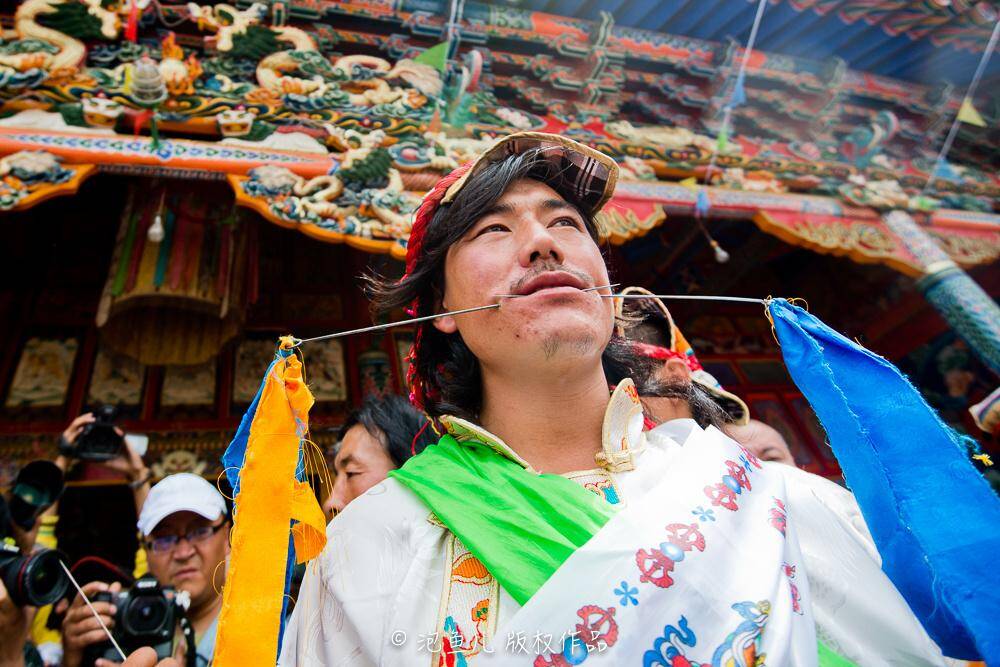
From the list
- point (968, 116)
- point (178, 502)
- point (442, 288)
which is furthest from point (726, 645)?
point (968, 116)

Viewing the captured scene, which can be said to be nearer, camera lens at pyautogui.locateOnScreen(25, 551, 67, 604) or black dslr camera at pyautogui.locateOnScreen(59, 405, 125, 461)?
camera lens at pyautogui.locateOnScreen(25, 551, 67, 604)

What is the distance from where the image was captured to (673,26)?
14.6ft

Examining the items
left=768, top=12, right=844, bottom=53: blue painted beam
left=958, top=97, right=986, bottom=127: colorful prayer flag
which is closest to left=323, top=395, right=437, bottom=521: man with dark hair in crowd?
left=958, top=97, right=986, bottom=127: colorful prayer flag

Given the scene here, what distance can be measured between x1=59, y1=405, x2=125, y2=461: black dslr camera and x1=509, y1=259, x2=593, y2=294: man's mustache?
1.81 m

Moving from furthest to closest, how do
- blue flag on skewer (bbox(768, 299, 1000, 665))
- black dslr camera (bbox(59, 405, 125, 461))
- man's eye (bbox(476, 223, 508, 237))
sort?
black dslr camera (bbox(59, 405, 125, 461)) → man's eye (bbox(476, 223, 508, 237)) → blue flag on skewer (bbox(768, 299, 1000, 665))

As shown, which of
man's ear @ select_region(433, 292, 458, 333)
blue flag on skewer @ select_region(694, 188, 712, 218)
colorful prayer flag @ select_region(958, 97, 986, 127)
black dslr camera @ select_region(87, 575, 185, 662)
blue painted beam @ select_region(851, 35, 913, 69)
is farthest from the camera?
blue painted beam @ select_region(851, 35, 913, 69)

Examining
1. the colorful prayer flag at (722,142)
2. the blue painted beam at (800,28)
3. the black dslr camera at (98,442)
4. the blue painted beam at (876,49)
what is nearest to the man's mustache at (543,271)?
the black dslr camera at (98,442)

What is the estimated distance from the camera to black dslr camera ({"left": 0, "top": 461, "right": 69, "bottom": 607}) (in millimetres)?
1323

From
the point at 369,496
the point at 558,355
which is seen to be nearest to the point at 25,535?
the point at 369,496

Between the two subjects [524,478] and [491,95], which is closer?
[524,478]

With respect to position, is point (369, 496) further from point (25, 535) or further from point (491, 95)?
point (491, 95)

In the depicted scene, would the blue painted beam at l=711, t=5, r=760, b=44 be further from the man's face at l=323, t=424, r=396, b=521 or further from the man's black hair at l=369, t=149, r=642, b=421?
the man's face at l=323, t=424, r=396, b=521

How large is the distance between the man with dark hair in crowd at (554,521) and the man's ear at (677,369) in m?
0.36

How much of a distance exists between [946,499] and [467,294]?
2.77ft
